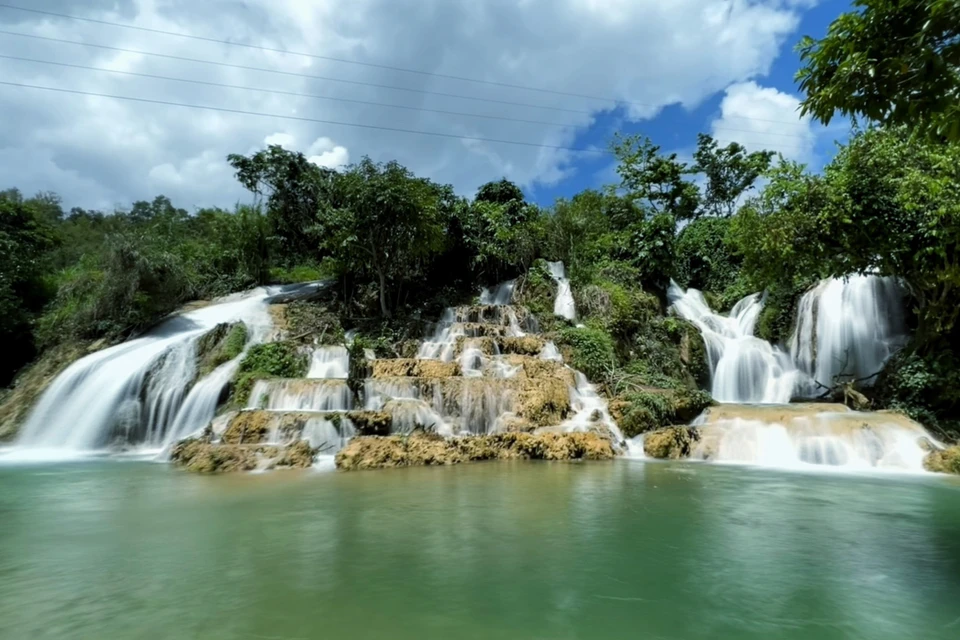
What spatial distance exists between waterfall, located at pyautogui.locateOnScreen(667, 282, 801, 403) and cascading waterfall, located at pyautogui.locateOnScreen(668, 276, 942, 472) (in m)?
0.03

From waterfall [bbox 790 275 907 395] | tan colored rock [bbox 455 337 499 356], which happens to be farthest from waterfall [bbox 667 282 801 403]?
tan colored rock [bbox 455 337 499 356]

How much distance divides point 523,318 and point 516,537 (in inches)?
535

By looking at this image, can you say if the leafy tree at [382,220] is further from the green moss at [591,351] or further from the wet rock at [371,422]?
the wet rock at [371,422]

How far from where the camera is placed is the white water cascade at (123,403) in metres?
13.4

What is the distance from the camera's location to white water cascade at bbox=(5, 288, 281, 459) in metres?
13.4

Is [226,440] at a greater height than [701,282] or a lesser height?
lesser

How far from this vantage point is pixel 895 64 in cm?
322

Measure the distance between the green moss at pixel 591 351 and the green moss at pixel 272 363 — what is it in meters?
7.58

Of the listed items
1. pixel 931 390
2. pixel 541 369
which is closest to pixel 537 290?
pixel 541 369

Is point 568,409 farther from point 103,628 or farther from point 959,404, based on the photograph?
point 103,628

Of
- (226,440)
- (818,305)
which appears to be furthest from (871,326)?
(226,440)

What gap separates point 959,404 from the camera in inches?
488

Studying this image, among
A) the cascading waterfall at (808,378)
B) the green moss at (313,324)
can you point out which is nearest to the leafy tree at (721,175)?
the cascading waterfall at (808,378)

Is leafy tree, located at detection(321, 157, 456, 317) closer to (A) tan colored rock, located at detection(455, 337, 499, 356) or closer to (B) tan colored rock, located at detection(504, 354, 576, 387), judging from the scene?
(A) tan colored rock, located at detection(455, 337, 499, 356)
